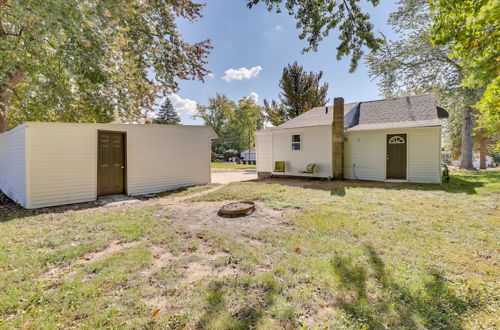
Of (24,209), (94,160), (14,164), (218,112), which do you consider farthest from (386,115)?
(218,112)

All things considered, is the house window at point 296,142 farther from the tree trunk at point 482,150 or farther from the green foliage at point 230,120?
the green foliage at point 230,120

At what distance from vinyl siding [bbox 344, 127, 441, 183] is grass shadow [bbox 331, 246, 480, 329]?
891 cm

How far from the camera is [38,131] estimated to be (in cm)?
646

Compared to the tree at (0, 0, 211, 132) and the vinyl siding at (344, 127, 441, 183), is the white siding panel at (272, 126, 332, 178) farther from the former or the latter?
the tree at (0, 0, 211, 132)

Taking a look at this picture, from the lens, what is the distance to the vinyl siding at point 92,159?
655cm

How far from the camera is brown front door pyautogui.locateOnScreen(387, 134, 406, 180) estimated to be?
10359 millimetres

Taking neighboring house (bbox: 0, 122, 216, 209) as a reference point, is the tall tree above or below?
above

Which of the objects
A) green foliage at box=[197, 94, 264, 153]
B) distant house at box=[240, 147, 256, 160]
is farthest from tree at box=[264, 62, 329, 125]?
green foliage at box=[197, 94, 264, 153]

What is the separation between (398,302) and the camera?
90.2 inches

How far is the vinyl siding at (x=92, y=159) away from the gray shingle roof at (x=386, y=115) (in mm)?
6609

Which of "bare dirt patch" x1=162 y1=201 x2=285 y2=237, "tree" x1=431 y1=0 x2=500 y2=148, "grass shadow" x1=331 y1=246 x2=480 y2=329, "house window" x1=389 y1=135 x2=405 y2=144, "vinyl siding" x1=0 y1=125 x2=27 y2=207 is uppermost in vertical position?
"tree" x1=431 y1=0 x2=500 y2=148

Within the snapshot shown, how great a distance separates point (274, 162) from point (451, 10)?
10.3 m

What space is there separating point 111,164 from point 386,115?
1290 cm

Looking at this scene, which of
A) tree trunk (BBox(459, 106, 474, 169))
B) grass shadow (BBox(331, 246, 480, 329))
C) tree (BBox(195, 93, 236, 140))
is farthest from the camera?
tree (BBox(195, 93, 236, 140))
